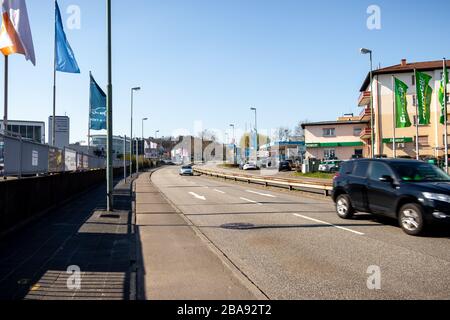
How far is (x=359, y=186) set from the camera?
1120 cm

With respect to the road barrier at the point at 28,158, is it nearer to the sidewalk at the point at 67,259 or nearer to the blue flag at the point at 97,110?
the sidewalk at the point at 67,259

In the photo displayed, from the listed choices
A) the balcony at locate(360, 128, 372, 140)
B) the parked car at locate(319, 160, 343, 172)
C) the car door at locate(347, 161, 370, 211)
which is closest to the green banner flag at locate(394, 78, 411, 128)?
the parked car at locate(319, 160, 343, 172)

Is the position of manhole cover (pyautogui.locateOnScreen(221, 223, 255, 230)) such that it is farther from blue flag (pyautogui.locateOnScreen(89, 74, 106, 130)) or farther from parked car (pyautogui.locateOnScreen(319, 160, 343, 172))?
parked car (pyautogui.locateOnScreen(319, 160, 343, 172))

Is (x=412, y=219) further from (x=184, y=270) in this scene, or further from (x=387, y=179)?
→ (x=184, y=270)

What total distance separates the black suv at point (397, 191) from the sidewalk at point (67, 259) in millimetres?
5897

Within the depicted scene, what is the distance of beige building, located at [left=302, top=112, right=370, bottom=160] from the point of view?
62844 mm

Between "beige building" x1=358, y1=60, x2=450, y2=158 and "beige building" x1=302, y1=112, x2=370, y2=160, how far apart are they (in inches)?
396

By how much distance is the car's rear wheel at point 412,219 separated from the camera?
29.2 feet

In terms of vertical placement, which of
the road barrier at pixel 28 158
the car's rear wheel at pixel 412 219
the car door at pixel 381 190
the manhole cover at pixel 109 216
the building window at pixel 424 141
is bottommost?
the manhole cover at pixel 109 216

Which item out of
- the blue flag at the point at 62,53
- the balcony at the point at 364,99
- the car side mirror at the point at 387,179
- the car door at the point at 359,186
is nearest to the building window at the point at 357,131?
the balcony at the point at 364,99

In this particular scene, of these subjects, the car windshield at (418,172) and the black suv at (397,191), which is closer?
the black suv at (397,191)
